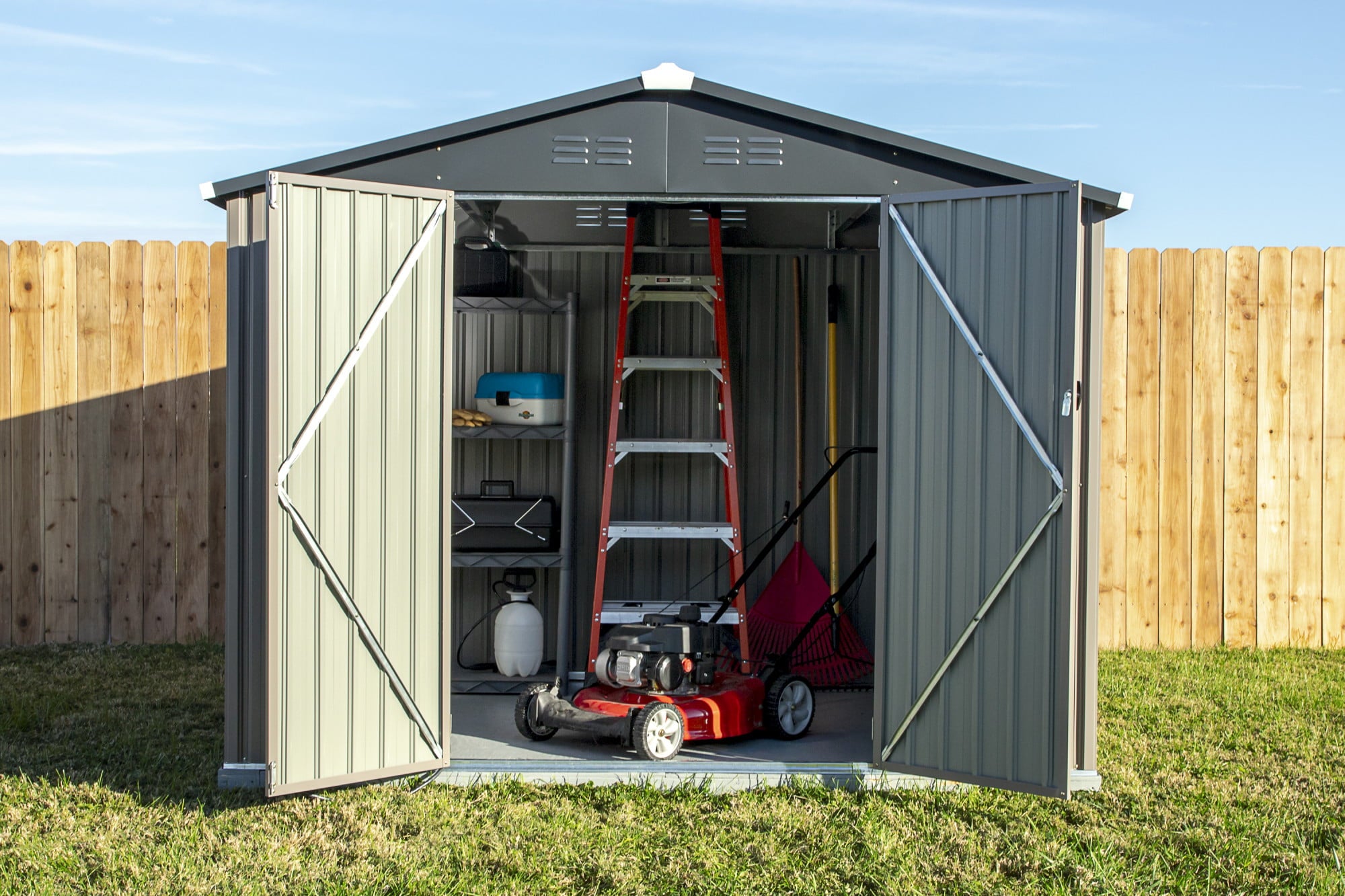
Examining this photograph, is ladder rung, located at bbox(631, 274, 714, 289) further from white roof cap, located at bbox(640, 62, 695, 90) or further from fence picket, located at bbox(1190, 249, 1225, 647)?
fence picket, located at bbox(1190, 249, 1225, 647)

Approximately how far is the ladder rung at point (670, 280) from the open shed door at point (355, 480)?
186 cm

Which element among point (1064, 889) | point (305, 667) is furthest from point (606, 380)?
point (1064, 889)

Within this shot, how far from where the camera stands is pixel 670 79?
462 centimetres

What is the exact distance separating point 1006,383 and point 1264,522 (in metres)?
3.56

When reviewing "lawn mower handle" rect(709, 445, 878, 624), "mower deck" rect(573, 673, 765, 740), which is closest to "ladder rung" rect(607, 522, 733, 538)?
"lawn mower handle" rect(709, 445, 878, 624)

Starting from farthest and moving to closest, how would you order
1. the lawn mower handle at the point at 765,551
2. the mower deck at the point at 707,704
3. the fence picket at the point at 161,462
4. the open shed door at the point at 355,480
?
the fence picket at the point at 161,462 → the lawn mower handle at the point at 765,551 → the mower deck at the point at 707,704 → the open shed door at the point at 355,480

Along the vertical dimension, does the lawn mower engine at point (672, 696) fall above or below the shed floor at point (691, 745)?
above

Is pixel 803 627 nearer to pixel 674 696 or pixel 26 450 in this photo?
pixel 674 696

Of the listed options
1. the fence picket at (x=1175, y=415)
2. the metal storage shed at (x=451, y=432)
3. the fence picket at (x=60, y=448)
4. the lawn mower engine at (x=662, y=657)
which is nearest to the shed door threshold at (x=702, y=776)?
the metal storage shed at (x=451, y=432)

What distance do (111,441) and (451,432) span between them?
12.2ft

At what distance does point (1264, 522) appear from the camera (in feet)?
23.7

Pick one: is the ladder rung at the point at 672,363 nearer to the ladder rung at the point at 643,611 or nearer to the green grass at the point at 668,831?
the ladder rung at the point at 643,611

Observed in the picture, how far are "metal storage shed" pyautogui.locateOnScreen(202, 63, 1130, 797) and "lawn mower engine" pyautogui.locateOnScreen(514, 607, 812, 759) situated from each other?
31 cm

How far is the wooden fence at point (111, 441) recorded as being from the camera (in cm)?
726
